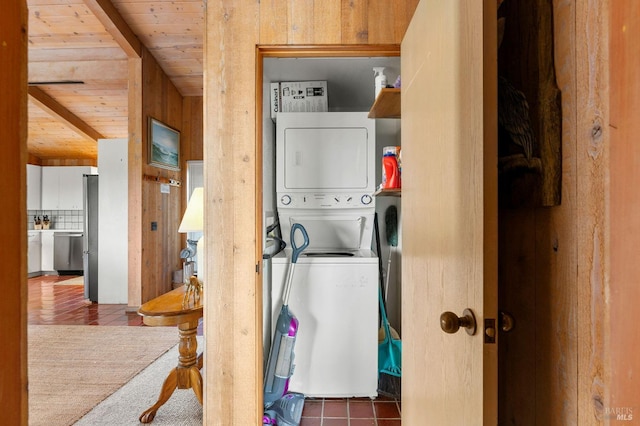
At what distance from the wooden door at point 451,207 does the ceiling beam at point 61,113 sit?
17.8 ft

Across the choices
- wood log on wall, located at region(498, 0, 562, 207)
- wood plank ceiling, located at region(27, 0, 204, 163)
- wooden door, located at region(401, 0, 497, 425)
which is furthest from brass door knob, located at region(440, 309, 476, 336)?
wood plank ceiling, located at region(27, 0, 204, 163)

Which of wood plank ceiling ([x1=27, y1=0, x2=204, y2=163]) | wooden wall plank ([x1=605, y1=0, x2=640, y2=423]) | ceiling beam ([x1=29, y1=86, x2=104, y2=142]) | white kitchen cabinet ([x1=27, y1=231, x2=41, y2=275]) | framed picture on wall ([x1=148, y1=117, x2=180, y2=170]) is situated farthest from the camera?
white kitchen cabinet ([x1=27, y1=231, x2=41, y2=275])

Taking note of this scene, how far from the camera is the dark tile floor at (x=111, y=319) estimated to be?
6.51ft

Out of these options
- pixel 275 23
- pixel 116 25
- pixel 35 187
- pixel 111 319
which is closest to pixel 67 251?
pixel 35 187

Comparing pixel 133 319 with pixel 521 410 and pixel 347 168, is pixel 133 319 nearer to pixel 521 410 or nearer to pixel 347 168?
pixel 347 168

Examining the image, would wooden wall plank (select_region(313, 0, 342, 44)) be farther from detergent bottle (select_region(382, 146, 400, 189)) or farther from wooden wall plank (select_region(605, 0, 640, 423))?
wooden wall plank (select_region(605, 0, 640, 423))

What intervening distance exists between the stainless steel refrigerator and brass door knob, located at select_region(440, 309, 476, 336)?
15.8 ft

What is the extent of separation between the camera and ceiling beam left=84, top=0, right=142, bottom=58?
3.25 meters

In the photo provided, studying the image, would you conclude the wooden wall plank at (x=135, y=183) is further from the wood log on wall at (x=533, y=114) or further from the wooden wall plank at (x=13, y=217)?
the wood log on wall at (x=533, y=114)

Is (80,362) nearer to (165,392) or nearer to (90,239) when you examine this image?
(165,392)

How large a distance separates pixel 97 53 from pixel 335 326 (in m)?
4.51

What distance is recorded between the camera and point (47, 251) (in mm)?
6145

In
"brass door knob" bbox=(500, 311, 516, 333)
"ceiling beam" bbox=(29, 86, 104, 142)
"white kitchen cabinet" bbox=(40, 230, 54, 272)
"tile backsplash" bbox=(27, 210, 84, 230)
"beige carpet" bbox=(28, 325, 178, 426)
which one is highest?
"ceiling beam" bbox=(29, 86, 104, 142)

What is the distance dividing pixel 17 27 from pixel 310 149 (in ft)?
6.63
